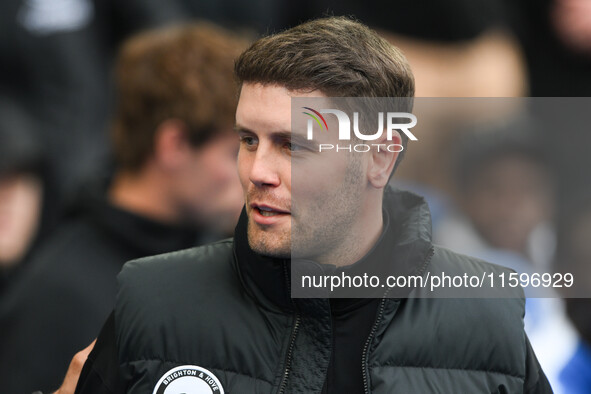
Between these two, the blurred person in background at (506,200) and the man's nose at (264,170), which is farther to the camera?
the blurred person in background at (506,200)

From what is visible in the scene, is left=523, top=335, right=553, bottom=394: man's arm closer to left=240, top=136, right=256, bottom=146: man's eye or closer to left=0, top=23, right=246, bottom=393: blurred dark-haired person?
left=240, top=136, right=256, bottom=146: man's eye

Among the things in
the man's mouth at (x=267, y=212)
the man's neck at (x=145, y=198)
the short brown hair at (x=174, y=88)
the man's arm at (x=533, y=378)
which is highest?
the short brown hair at (x=174, y=88)

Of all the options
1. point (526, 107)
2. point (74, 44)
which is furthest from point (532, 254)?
point (74, 44)

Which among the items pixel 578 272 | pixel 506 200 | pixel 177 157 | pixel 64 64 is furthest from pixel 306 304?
pixel 64 64

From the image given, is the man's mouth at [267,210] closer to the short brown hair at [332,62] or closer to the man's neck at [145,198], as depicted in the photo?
the short brown hair at [332,62]

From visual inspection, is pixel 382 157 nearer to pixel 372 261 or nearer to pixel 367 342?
pixel 372 261

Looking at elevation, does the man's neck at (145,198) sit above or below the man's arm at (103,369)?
above

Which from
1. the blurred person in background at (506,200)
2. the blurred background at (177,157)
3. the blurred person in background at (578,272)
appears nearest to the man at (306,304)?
the blurred background at (177,157)

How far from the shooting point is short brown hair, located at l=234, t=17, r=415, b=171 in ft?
7.06

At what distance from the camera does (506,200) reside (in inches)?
168

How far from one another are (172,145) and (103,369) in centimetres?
182

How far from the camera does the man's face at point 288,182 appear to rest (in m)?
2.18

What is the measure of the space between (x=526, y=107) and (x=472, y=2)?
1.97m

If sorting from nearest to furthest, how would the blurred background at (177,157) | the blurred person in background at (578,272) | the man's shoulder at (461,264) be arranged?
the man's shoulder at (461,264) < the blurred person in background at (578,272) < the blurred background at (177,157)
